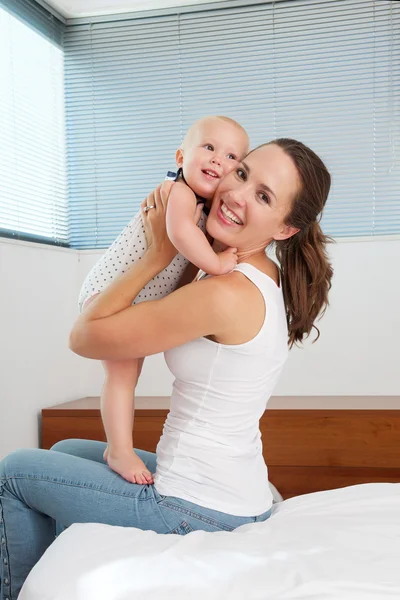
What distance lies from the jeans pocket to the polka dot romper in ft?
1.91

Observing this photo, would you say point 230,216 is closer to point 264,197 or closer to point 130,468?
point 264,197

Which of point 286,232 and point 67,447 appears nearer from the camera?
point 286,232

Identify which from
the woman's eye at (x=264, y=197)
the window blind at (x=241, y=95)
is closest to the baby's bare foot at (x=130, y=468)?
the woman's eye at (x=264, y=197)

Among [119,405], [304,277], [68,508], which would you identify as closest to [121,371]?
[119,405]

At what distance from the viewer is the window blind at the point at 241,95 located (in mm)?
3361

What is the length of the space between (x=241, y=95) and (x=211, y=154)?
1.89 metres

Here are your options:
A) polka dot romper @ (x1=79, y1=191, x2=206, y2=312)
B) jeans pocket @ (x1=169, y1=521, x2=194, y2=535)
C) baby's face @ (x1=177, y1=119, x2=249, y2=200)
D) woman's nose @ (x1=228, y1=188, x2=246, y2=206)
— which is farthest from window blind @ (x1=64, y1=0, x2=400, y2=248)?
jeans pocket @ (x1=169, y1=521, x2=194, y2=535)

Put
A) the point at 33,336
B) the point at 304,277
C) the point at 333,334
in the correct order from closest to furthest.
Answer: the point at 304,277 < the point at 33,336 < the point at 333,334

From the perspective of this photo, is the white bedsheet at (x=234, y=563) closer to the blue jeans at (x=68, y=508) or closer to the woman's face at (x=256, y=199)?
the blue jeans at (x=68, y=508)

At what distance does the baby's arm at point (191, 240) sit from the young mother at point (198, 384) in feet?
0.13

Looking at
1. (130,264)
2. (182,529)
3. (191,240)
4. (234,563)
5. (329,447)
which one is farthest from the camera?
(329,447)

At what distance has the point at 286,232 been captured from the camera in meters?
1.67

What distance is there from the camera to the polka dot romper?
1768 mm

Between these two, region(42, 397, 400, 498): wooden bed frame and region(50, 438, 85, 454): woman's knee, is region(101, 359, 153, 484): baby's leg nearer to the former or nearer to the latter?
region(50, 438, 85, 454): woman's knee
